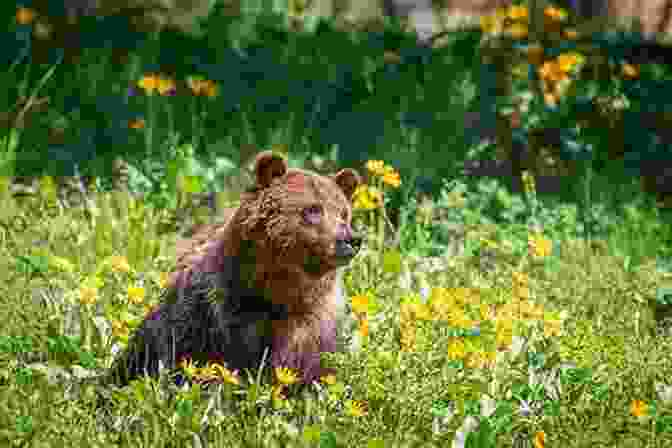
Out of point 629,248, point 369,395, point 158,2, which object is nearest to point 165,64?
point 158,2

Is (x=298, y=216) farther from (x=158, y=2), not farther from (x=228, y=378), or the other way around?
(x=158, y=2)

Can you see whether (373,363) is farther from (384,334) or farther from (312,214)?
(312,214)

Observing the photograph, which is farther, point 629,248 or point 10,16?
point 10,16

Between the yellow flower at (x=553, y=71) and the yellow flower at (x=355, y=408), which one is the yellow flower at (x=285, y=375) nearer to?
the yellow flower at (x=355, y=408)

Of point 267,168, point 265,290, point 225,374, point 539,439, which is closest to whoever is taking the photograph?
point 225,374

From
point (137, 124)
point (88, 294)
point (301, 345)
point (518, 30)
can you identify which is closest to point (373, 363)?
point (301, 345)

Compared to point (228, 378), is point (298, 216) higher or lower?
higher

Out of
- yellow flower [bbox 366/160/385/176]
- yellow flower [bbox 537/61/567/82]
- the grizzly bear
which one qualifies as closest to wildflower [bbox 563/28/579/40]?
yellow flower [bbox 537/61/567/82]

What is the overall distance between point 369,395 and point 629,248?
112 inches

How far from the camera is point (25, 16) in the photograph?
7414mm

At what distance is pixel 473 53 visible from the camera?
8.16 meters

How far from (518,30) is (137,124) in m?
2.83

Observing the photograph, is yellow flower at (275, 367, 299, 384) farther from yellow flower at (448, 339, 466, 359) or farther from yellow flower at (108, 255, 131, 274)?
yellow flower at (108, 255, 131, 274)

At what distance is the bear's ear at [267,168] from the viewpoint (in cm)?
434
